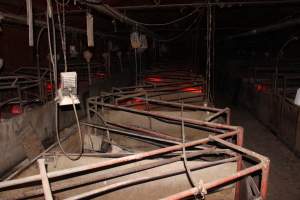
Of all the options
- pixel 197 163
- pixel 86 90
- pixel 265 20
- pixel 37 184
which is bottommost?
pixel 37 184

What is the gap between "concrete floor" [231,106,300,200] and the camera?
16.5ft

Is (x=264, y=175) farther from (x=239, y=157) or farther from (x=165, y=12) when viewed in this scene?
(x=165, y=12)

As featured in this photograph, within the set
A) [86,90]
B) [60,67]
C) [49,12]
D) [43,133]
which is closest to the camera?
[49,12]

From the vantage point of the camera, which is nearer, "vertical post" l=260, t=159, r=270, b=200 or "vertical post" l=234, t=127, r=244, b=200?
"vertical post" l=260, t=159, r=270, b=200

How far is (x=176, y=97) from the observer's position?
777 cm

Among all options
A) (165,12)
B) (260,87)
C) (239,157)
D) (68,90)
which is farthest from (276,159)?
(165,12)

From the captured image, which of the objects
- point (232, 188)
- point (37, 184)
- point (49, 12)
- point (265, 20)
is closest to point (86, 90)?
point (37, 184)

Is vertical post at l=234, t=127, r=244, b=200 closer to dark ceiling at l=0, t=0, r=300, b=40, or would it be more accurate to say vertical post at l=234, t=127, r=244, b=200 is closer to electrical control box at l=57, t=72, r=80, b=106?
electrical control box at l=57, t=72, r=80, b=106

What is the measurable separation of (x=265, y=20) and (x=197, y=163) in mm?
11260

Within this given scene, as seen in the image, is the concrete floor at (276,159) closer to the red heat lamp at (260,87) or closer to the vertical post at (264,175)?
the red heat lamp at (260,87)

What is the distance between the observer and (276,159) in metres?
6.34

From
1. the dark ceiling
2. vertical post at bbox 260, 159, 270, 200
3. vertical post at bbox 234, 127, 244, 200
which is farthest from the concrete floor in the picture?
the dark ceiling

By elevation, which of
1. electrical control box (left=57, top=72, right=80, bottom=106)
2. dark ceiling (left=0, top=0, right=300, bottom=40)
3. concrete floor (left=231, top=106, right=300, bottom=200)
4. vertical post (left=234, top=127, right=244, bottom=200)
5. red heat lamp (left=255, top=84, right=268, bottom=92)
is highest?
dark ceiling (left=0, top=0, right=300, bottom=40)

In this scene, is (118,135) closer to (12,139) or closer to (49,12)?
(12,139)
